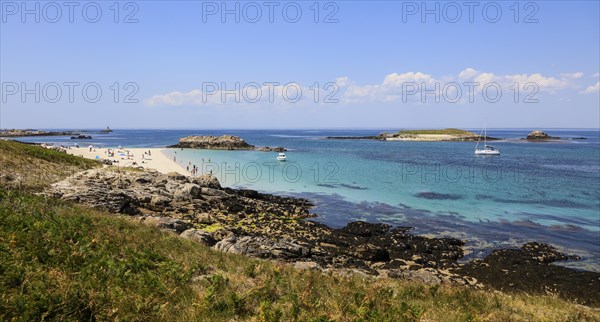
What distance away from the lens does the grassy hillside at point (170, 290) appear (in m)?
6.60

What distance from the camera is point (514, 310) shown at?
377 inches

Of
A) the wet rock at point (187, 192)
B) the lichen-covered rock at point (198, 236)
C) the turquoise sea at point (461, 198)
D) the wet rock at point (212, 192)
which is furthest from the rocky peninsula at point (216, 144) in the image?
the lichen-covered rock at point (198, 236)

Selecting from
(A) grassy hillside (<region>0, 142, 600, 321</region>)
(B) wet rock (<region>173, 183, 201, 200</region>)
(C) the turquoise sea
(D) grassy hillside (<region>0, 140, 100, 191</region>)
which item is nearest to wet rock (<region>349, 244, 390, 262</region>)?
(C) the turquoise sea

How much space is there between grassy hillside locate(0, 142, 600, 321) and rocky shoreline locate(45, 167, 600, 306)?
6.48 metres

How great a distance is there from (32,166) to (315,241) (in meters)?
26.1

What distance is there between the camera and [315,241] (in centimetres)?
2627

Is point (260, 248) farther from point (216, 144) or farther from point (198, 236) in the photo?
point (216, 144)

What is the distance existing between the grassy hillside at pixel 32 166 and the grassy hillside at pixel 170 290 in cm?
1384

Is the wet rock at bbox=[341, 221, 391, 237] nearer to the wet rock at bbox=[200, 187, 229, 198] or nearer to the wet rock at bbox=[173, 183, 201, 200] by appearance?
the wet rock at bbox=[200, 187, 229, 198]

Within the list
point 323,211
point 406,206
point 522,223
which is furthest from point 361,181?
point 522,223

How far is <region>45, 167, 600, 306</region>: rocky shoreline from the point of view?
1970 cm

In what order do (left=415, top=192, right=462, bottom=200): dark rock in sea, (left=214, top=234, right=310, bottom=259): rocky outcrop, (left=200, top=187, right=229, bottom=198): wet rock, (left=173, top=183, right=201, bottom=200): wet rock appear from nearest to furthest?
(left=214, top=234, right=310, bottom=259): rocky outcrop, (left=173, top=183, right=201, bottom=200): wet rock, (left=200, top=187, right=229, bottom=198): wet rock, (left=415, top=192, right=462, bottom=200): dark rock in sea

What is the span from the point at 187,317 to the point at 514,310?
8509 millimetres

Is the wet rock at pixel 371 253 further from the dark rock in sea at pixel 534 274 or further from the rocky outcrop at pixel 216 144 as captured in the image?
the rocky outcrop at pixel 216 144
